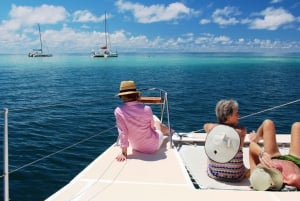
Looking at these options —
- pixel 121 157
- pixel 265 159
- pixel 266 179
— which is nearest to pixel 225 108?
pixel 265 159

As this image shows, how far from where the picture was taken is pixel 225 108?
164 inches

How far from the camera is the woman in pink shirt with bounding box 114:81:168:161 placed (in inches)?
202

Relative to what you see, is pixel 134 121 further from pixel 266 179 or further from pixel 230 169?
pixel 266 179

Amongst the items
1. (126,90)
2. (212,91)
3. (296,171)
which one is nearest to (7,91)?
(212,91)

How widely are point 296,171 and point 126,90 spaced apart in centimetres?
255

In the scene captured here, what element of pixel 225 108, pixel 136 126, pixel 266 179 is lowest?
pixel 266 179

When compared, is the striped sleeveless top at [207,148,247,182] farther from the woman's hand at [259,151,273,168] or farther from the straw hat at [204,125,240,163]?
the woman's hand at [259,151,273,168]

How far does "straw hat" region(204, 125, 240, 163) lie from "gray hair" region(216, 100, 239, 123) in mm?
126

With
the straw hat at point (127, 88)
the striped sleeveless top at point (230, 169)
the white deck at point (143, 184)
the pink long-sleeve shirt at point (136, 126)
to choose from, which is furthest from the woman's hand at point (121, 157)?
the striped sleeveless top at point (230, 169)

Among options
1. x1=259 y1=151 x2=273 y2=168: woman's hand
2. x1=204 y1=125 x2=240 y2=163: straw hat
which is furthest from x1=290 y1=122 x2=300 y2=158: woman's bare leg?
x1=204 y1=125 x2=240 y2=163: straw hat

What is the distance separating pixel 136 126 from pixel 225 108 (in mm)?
1544

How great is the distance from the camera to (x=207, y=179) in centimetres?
450

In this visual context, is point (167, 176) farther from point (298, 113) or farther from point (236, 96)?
point (236, 96)

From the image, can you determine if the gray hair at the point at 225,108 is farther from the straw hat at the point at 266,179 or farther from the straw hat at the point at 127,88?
the straw hat at the point at 127,88
